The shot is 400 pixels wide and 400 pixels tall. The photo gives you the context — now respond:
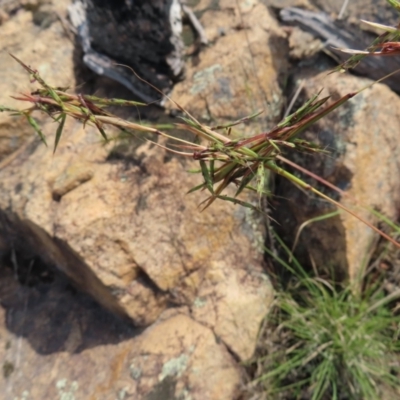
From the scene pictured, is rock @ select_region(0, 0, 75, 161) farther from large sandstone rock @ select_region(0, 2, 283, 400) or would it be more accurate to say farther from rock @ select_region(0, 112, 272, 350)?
rock @ select_region(0, 112, 272, 350)

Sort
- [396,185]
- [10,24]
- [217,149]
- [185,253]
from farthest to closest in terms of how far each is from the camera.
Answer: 1. [10,24]
2. [396,185]
3. [185,253]
4. [217,149]

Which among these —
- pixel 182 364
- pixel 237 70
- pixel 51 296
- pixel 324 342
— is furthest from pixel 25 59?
pixel 324 342

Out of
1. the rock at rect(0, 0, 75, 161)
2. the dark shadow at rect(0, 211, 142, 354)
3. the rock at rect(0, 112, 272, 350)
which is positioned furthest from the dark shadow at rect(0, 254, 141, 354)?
the rock at rect(0, 0, 75, 161)

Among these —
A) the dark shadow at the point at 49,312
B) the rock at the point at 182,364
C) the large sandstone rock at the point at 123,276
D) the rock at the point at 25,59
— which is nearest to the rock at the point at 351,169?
the large sandstone rock at the point at 123,276

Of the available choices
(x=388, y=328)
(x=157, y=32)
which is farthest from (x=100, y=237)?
(x=388, y=328)

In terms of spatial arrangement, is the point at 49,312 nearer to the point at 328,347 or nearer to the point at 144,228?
the point at 144,228

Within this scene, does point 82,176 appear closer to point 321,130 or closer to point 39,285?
point 39,285
